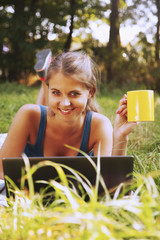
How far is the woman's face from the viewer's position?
199cm

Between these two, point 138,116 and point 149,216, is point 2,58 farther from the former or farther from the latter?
point 149,216

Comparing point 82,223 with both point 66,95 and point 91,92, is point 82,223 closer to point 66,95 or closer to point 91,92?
point 66,95

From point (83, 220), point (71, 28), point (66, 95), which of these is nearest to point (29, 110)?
point (66, 95)

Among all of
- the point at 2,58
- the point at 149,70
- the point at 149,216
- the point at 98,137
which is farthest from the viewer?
the point at 2,58

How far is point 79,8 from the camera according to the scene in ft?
41.8

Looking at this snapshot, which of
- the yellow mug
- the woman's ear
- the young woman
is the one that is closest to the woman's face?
the young woman

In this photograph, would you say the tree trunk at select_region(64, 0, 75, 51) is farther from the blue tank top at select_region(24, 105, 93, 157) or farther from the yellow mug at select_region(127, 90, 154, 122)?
the yellow mug at select_region(127, 90, 154, 122)

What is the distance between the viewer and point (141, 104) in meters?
1.71

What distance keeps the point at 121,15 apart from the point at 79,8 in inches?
175

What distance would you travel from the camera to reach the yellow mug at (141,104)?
1.70 meters

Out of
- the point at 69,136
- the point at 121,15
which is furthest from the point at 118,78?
the point at 69,136

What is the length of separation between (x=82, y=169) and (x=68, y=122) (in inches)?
38.5

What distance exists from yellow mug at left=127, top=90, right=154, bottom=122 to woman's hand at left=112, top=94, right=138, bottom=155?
336mm

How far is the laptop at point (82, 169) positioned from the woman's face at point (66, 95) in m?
0.66
